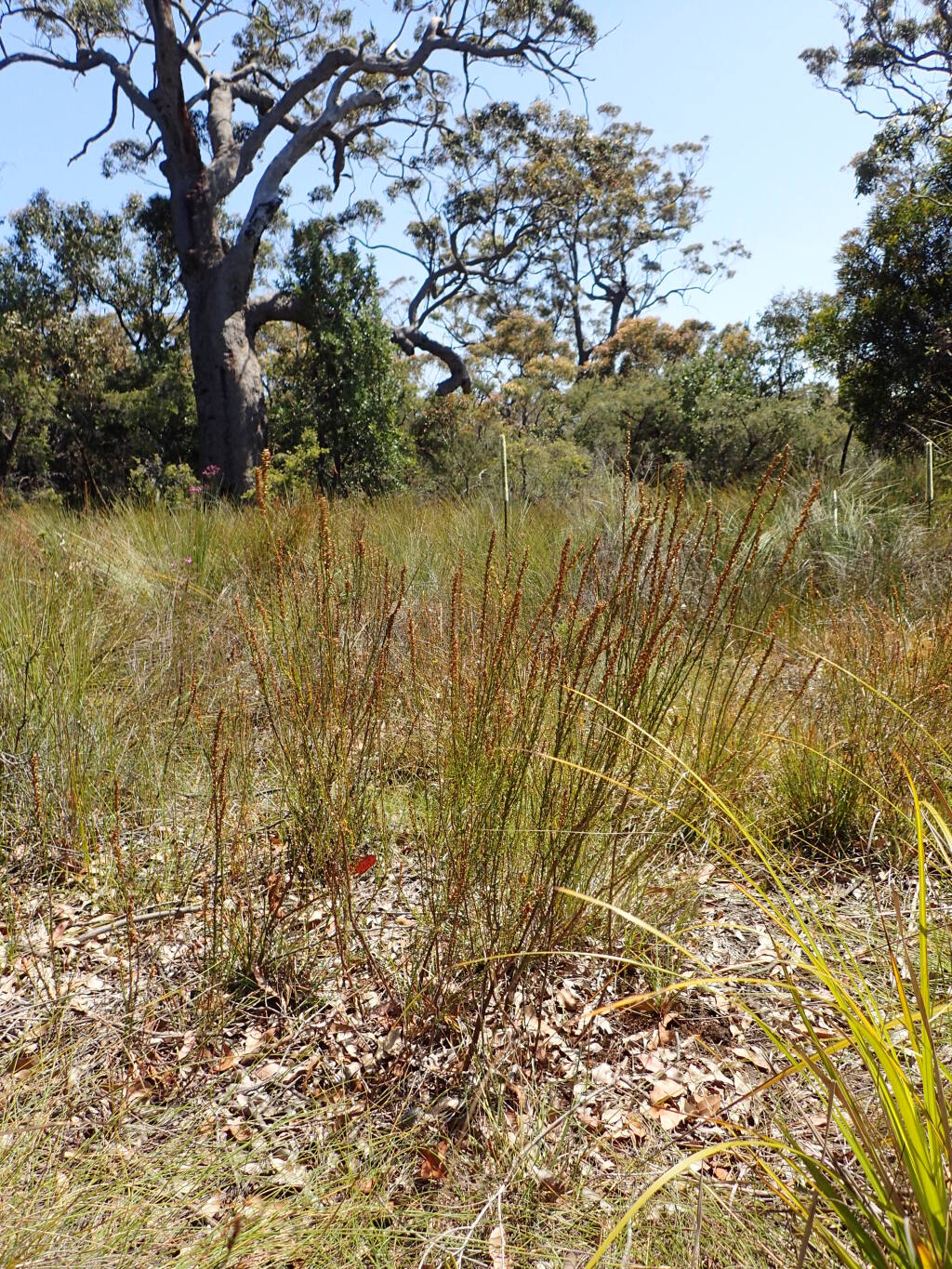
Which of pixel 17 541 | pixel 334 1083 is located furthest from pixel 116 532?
pixel 334 1083

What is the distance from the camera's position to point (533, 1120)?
1.77m

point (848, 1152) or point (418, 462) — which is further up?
point (418, 462)

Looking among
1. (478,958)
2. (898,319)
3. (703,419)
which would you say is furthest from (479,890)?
(703,419)

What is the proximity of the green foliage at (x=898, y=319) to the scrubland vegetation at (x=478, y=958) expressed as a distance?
5900 mm

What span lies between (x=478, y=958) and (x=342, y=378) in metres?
12.3

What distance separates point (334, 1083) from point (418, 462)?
13.3 m

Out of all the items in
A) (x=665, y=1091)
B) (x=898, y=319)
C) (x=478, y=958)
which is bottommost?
(x=665, y=1091)

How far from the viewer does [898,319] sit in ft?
26.5

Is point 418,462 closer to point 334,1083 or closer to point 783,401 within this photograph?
point 783,401

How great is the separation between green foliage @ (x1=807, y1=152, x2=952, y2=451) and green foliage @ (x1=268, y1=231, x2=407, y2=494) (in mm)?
6971

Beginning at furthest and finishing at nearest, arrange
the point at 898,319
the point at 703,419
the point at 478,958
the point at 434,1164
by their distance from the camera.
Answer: the point at 703,419, the point at 898,319, the point at 478,958, the point at 434,1164

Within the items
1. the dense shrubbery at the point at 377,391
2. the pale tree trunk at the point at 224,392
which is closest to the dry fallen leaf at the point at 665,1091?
the dense shrubbery at the point at 377,391

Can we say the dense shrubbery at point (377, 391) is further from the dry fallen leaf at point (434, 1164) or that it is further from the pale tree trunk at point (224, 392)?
the dry fallen leaf at point (434, 1164)

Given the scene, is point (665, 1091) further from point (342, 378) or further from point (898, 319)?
point (342, 378)
